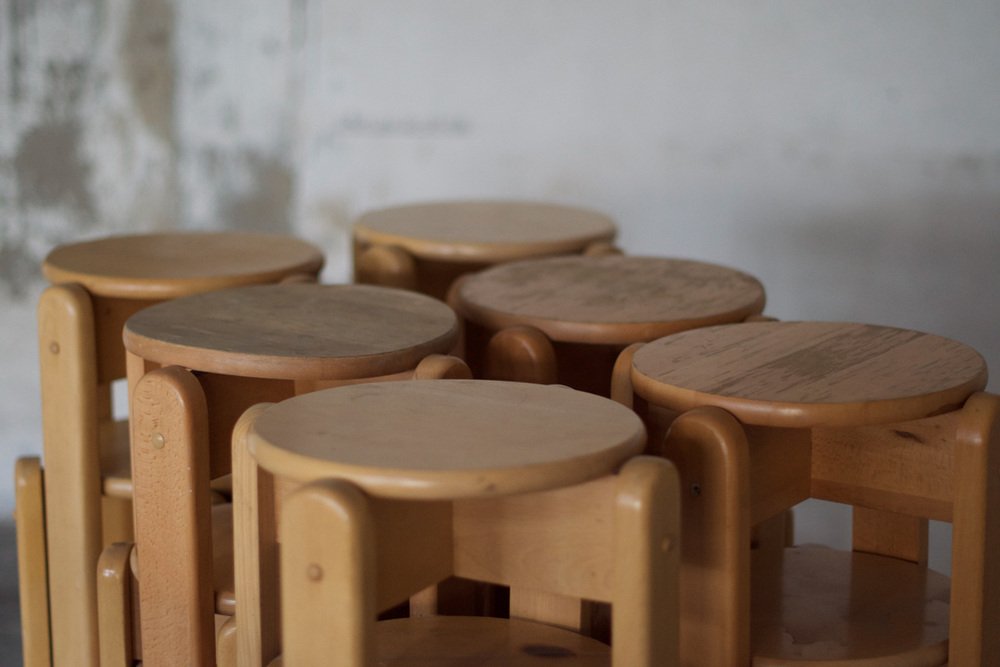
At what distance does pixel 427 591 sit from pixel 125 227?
2.38 meters

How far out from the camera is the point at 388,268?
2.37 meters

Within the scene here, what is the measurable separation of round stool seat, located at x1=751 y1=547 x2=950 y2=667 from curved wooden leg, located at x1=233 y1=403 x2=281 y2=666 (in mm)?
614

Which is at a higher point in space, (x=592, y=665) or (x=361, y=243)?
(x=361, y=243)

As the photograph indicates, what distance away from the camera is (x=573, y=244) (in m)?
2.50

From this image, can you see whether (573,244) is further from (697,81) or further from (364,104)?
(364,104)

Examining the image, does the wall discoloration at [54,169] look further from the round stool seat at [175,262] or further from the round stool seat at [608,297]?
the round stool seat at [608,297]

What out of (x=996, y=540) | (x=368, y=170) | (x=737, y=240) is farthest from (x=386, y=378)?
(x=368, y=170)

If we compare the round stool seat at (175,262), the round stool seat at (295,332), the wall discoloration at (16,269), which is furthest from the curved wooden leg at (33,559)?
the wall discoloration at (16,269)

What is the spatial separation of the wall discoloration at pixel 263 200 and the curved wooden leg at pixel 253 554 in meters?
2.32

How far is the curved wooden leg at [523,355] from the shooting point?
1.81 metres

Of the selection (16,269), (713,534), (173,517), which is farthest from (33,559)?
(16,269)

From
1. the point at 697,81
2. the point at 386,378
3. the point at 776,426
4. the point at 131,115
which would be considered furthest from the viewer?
the point at 131,115

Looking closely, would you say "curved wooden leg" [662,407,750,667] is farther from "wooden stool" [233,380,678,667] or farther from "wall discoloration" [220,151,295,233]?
"wall discoloration" [220,151,295,233]

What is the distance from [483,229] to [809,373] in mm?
1150
